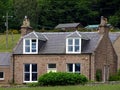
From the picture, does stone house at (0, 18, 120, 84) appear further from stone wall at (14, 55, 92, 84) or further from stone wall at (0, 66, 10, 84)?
stone wall at (0, 66, 10, 84)

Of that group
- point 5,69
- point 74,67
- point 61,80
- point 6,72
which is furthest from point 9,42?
point 61,80

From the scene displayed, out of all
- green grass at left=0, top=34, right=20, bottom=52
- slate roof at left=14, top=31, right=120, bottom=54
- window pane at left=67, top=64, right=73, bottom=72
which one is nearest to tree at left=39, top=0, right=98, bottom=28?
green grass at left=0, top=34, right=20, bottom=52

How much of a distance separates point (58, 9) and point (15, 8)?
35.8 ft

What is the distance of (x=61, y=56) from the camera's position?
69.3 meters

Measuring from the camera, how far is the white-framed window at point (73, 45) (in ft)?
227

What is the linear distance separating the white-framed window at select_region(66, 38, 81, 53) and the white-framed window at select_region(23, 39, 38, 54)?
3.49 meters

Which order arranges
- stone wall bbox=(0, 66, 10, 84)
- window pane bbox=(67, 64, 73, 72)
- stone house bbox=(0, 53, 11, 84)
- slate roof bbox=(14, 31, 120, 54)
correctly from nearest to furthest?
window pane bbox=(67, 64, 73, 72)
slate roof bbox=(14, 31, 120, 54)
stone wall bbox=(0, 66, 10, 84)
stone house bbox=(0, 53, 11, 84)

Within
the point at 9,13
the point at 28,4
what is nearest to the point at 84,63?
the point at 28,4

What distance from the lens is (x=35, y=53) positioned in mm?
70250

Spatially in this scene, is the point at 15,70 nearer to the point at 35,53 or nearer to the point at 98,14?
the point at 35,53

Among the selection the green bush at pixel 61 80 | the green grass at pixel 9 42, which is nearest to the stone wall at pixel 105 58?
the green bush at pixel 61 80

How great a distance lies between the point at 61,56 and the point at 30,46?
361 cm

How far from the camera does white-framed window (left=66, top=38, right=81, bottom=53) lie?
2729 inches

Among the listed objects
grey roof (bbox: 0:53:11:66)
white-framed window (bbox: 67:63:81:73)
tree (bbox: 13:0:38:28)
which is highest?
tree (bbox: 13:0:38:28)
